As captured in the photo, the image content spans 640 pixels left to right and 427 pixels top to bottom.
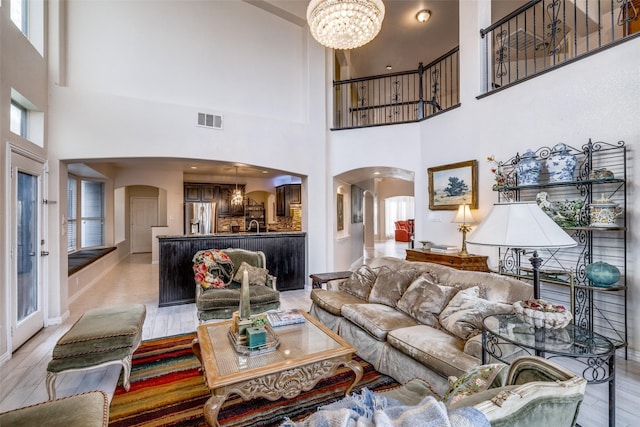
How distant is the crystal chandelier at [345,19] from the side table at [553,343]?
2.64 metres

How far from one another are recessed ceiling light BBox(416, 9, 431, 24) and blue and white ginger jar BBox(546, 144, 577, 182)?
14.1ft

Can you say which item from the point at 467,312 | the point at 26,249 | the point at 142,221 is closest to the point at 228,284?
the point at 26,249

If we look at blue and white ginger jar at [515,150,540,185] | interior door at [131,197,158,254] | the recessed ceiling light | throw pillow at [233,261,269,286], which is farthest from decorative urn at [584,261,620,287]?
interior door at [131,197,158,254]

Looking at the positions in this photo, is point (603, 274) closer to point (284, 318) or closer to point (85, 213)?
point (284, 318)

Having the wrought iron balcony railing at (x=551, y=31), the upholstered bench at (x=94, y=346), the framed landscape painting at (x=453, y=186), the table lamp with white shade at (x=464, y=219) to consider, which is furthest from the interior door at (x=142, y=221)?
the wrought iron balcony railing at (x=551, y=31)

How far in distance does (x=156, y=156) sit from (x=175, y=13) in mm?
2342

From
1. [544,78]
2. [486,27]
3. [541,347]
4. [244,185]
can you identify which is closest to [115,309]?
[541,347]

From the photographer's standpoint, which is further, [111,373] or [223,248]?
[223,248]

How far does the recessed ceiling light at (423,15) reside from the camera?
596cm

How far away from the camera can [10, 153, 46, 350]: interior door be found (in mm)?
3082

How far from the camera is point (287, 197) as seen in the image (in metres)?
9.37

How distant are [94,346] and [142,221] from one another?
951cm

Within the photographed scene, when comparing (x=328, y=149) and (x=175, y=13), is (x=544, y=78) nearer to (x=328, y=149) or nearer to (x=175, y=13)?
(x=328, y=149)

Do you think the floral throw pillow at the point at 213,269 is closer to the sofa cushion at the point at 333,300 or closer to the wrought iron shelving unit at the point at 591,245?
the sofa cushion at the point at 333,300
